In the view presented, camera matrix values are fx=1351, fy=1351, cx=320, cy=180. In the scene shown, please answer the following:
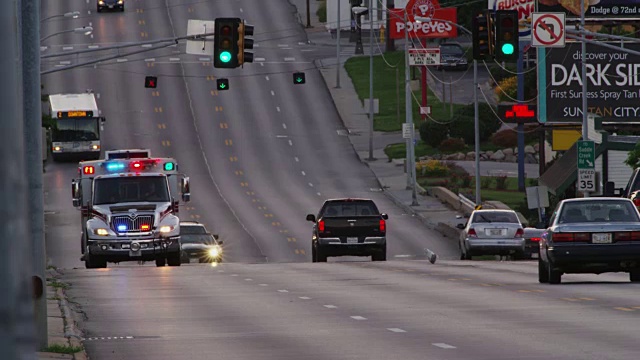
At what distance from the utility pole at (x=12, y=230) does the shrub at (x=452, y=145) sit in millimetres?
82025

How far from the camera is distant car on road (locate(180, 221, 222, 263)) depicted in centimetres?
4128

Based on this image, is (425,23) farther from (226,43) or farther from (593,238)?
(593,238)

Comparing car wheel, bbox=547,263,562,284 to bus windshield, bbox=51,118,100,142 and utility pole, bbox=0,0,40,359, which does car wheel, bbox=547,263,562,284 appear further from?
bus windshield, bbox=51,118,100,142

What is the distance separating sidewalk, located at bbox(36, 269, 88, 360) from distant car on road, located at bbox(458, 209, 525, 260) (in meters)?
19.1

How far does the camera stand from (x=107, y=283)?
86.9 ft

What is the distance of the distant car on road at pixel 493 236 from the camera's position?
40.9 metres

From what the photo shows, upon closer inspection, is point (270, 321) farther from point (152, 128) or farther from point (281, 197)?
point (152, 128)

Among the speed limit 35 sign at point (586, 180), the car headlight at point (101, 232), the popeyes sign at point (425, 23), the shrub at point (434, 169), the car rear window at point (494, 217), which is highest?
the popeyes sign at point (425, 23)

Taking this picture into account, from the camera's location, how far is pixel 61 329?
1595 centimetres

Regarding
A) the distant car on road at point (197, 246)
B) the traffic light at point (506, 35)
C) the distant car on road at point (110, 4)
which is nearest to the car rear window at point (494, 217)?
the distant car on road at point (197, 246)

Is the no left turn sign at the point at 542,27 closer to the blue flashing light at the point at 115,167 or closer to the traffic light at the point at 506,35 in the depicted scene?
the traffic light at the point at 506,35

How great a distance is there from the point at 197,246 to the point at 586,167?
12.9m

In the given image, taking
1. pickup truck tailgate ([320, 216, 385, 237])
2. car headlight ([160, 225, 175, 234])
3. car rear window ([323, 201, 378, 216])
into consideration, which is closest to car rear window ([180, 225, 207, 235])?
car rear window ([323, 201, 378, 216])

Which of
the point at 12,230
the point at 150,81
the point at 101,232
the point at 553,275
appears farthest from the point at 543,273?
the point at 150,81
